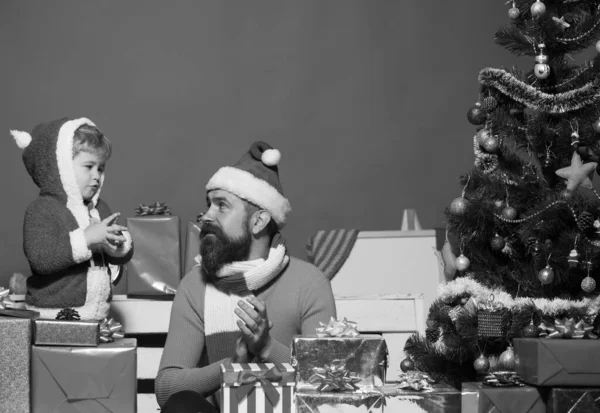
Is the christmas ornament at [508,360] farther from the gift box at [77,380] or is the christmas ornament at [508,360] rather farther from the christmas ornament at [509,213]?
the gift box at [77,380]

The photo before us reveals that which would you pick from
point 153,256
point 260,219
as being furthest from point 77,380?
point 153,256

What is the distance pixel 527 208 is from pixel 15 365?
1403mm

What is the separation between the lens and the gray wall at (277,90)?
4027 mm

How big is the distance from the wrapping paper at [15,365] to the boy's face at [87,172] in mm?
543

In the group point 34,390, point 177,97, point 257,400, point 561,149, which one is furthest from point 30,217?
point 177,97

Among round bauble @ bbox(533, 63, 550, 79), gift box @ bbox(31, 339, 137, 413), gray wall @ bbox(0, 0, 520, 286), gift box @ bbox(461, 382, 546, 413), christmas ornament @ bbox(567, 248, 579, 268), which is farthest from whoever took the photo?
gray wall @ bbox(0, 0, 520, 286)

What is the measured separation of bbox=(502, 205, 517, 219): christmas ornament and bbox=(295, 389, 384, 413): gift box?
74cm

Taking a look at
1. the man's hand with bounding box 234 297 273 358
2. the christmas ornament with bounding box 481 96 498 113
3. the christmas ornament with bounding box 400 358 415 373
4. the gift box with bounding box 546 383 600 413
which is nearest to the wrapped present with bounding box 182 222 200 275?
the man's hand with bounding box 234 297 273 358

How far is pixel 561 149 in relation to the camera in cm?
236

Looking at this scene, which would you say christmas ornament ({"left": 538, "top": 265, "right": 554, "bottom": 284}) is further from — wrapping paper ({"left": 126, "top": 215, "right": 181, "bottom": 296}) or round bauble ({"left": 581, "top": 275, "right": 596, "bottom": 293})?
wrapping paper ({"left": 126, "top": 215, "right": 181, "bottom": 296})

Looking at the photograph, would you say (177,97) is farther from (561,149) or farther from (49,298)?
(561,149)

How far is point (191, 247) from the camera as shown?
3.21 meters

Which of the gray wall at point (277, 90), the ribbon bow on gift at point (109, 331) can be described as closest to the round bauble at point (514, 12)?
the ribbon bow on gift at point (109, 331)

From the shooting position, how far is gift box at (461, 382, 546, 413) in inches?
76.9
